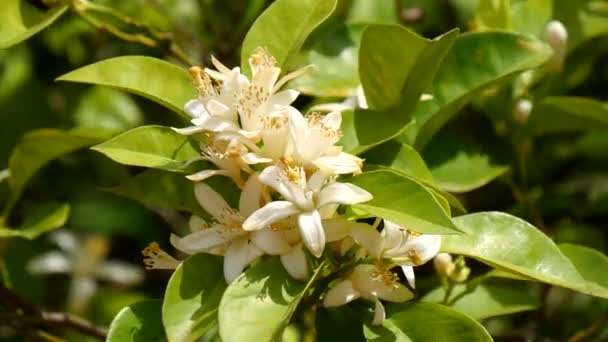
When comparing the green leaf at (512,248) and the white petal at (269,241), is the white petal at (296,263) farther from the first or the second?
the green leaf at (512,248)

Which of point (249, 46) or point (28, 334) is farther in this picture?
point (28, 334)

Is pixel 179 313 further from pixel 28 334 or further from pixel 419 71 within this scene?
pixel 28 334

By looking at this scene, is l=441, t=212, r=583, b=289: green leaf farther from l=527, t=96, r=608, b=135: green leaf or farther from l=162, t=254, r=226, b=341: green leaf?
l=527, t=96, r=608, b=135: green leaf

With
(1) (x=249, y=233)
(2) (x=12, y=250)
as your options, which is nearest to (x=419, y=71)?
(1) (x=249, y=233)

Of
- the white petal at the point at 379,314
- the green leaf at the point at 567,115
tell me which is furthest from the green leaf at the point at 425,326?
the green leaf at the point at 567,115

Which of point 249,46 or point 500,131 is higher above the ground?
point 249,46

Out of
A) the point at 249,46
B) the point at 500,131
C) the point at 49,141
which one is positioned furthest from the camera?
the point at 500,131

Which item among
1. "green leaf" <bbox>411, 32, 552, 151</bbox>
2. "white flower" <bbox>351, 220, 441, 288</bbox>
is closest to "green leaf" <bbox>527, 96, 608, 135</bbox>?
"green leaf" <bbox>411, 32, 552, 151</bbox>
